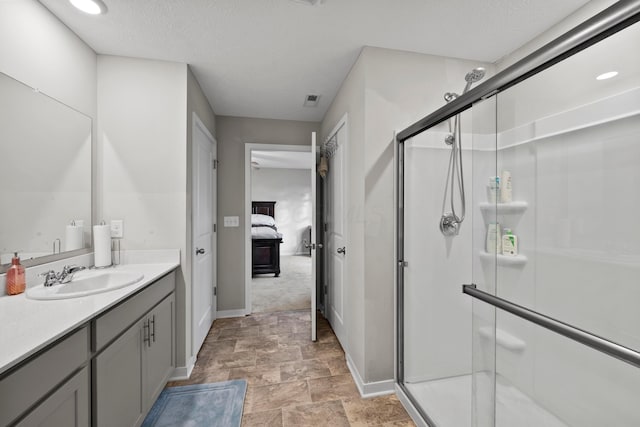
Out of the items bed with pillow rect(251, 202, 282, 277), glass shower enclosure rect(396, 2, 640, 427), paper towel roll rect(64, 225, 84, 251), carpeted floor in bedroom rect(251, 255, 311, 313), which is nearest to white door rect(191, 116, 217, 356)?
paper towel roll rect(64, 225, 84, 251)

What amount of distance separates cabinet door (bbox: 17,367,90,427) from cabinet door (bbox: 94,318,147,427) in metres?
0.07

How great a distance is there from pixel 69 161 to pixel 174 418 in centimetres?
174

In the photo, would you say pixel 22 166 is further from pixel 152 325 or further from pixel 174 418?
pixel 174 418

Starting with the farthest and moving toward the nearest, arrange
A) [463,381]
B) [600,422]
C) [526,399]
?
[463,381], [526,399], [600,422]

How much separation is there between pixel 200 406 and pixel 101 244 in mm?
1266

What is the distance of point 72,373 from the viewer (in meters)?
1.00

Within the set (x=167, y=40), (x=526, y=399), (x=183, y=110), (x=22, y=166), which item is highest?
(x=167, y=40)

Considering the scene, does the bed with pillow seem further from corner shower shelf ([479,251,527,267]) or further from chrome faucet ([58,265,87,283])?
corner shower shelf ([479,251,527,267])

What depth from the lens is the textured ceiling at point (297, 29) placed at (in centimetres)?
152

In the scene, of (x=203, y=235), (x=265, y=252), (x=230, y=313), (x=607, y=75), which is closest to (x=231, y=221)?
(x=203, y=235)

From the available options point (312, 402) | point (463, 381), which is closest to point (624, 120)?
point (463, 381)

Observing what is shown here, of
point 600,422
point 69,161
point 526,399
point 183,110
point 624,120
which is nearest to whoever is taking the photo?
point 624,120

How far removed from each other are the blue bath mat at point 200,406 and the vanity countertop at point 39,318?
2.89 ft

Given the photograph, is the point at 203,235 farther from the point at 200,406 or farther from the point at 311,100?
the point at 311,100
